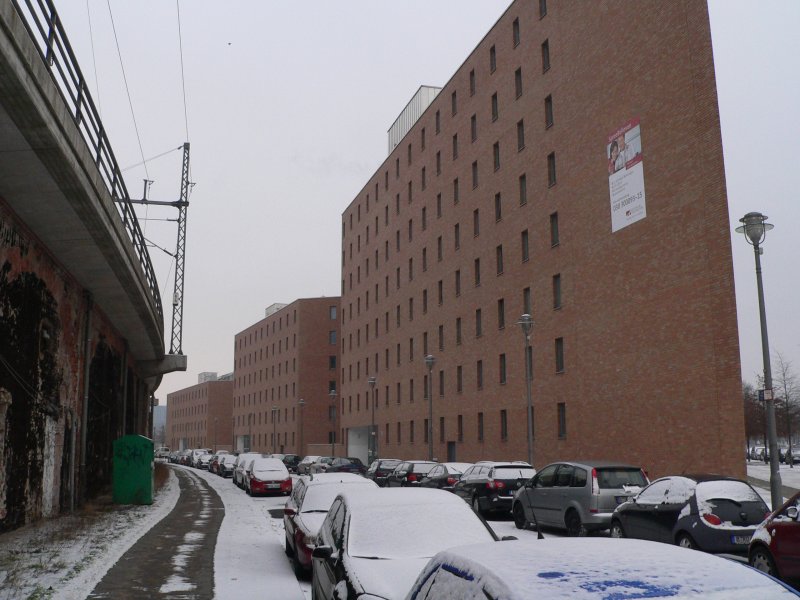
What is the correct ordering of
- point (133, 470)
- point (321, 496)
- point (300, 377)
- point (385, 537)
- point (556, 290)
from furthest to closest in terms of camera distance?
point (300, 377) → point (556, 290) → point (133, 470) → point (321, 496) → point (385, 537)

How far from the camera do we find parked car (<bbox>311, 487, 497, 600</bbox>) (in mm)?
6234

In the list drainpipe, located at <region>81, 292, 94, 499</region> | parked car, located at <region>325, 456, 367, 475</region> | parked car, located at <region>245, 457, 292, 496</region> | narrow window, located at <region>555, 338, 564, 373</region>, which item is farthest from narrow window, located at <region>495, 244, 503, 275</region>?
drainpipe, located at <region>81, 292, 94, 499</region>

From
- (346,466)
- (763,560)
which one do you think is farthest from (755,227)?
(346,466)

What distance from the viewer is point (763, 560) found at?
9.93 m

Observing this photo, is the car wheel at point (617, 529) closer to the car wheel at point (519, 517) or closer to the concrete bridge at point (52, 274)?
the car wheel at point (519, 517)

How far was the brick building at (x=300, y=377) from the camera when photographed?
90938mm

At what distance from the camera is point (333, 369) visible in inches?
3642

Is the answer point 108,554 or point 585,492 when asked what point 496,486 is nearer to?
point 585,492

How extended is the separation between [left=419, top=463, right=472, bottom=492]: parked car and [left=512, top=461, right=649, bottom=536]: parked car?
29.7 ft

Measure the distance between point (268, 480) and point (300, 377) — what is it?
6012 cm

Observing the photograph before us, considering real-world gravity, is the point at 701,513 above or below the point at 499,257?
below

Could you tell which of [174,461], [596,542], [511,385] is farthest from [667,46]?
[174,461]

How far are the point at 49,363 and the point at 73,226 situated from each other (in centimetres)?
418

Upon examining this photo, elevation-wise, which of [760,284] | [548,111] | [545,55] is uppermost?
[545,55]
